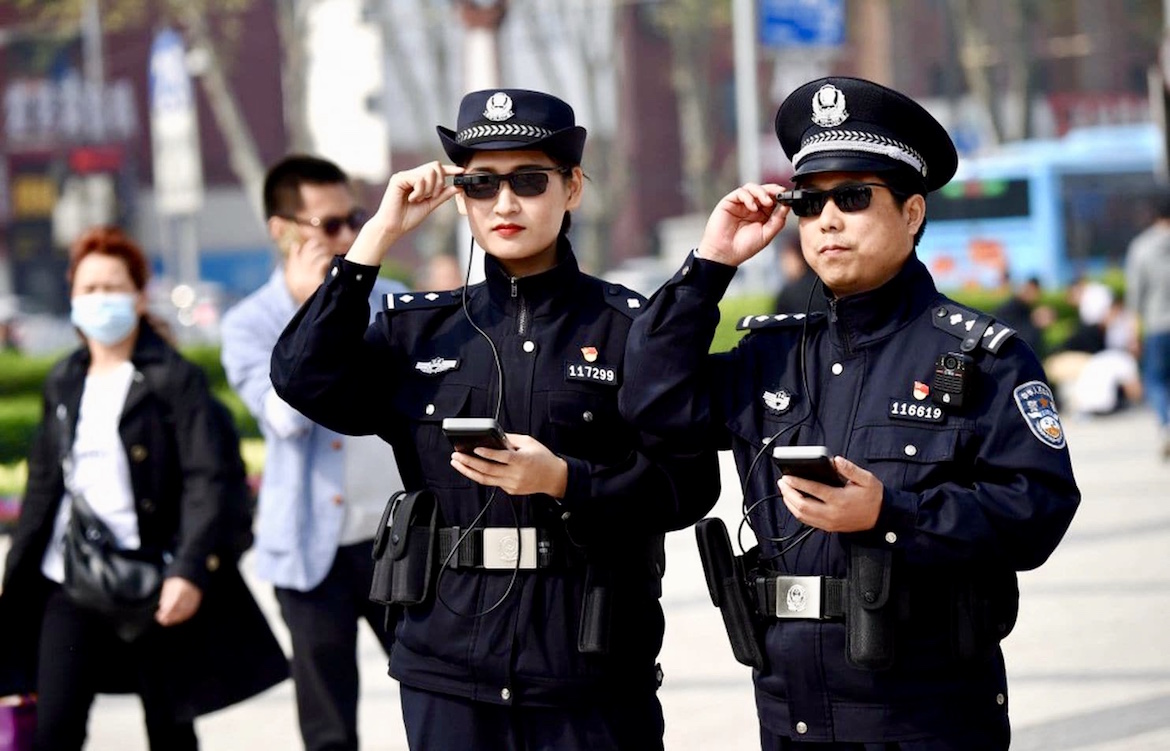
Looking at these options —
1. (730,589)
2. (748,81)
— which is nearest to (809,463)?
(730,589)

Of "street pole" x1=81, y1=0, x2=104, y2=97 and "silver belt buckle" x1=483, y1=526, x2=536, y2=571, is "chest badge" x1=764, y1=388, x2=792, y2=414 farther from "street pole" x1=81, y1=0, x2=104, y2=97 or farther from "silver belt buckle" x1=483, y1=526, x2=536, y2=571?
"street pole" x1=81, y1=0, x2=104, y2=97

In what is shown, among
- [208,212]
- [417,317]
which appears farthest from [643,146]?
[417,317]

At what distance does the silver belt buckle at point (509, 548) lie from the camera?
415cm

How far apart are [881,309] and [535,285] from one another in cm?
79

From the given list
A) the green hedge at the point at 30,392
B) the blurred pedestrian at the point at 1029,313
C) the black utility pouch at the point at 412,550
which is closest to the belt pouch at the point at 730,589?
the black utility pouch at the point at 412,550

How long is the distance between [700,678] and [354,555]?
2688 mm

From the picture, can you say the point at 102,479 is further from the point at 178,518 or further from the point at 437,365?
the point at 437,365

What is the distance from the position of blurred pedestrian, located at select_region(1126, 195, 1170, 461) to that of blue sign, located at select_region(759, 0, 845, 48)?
918 cm

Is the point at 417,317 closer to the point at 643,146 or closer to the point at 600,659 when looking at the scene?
the point at 600,659

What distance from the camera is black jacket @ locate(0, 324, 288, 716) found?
6082mm

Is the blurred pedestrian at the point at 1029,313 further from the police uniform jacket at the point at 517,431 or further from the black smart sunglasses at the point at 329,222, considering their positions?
the police uniform jacket at the point at 517,431

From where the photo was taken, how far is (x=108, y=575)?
588cm

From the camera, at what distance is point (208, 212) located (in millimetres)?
51500

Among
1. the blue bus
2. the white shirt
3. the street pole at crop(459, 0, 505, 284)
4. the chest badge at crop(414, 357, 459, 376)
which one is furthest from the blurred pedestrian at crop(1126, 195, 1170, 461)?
the blue bus
